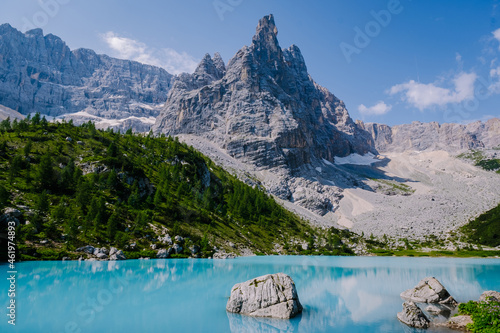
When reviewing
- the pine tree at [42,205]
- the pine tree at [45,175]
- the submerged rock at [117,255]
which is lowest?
the submerged rock at [117,255]

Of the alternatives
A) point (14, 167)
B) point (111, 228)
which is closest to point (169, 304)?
point (111, 228)

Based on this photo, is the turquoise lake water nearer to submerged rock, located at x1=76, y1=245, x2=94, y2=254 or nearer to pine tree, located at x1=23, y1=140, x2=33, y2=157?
submerged rock, located at x1=76, y1=245, x2=94, y2=254

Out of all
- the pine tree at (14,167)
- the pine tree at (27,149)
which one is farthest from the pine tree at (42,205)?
the pine tree at (27,149)

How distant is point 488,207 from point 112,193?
227 m

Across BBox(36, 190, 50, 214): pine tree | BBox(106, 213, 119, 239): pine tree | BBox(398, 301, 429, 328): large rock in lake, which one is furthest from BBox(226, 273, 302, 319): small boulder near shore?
BBox(36, 190, 50, 214): pine tree

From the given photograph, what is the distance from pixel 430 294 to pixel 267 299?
17316 mm

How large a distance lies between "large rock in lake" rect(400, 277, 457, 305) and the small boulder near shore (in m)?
13.8

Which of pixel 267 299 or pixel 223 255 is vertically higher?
pixel 267 299

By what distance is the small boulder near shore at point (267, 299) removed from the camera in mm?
22656

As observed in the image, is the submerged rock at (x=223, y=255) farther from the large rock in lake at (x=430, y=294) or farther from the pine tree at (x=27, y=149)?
the pine tree at (x=27, y=149)

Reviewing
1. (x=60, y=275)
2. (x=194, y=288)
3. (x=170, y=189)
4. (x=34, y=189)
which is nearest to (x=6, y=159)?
(x=34, y=189)

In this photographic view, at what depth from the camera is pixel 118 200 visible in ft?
263

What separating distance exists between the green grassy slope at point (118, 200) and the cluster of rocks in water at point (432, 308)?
53.6 meters

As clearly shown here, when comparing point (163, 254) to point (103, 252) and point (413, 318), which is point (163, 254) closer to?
point (103, 252)
